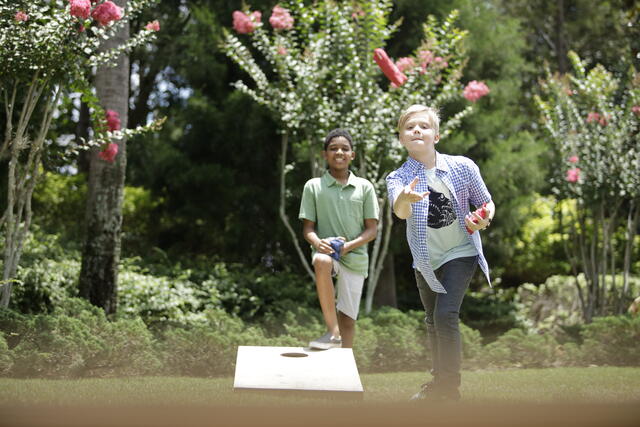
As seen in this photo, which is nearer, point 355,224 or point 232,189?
point 355,224

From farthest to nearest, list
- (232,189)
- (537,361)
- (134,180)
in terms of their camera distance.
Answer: (134,180), (232,189), (537,361)

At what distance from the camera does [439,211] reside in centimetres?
389

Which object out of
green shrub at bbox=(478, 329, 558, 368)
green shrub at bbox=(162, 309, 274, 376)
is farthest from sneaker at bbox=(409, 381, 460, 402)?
green shrub at bbox=(478, 329, 558, 368)

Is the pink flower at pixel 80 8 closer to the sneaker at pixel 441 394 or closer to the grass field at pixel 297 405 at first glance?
the grass field at pixel 297 405

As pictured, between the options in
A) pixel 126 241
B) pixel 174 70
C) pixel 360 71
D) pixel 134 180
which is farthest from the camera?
pixel 174 70

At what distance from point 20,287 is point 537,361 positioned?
473 cm

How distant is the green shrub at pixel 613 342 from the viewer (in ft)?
20.9

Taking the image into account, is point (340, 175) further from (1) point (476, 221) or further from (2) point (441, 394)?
(2) point (441, 394)

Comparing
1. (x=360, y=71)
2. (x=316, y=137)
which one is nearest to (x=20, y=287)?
(x=316, y=137)

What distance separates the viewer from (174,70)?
41.2 ft

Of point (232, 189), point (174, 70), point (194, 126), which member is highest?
point (174, 70)

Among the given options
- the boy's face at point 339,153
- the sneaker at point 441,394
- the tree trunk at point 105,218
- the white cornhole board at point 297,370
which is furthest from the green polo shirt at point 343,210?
the tree trunk at point 105,218

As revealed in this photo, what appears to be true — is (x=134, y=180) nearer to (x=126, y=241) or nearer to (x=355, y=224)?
(x=126, y=241)

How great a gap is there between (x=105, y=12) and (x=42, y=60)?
60 centimetres
